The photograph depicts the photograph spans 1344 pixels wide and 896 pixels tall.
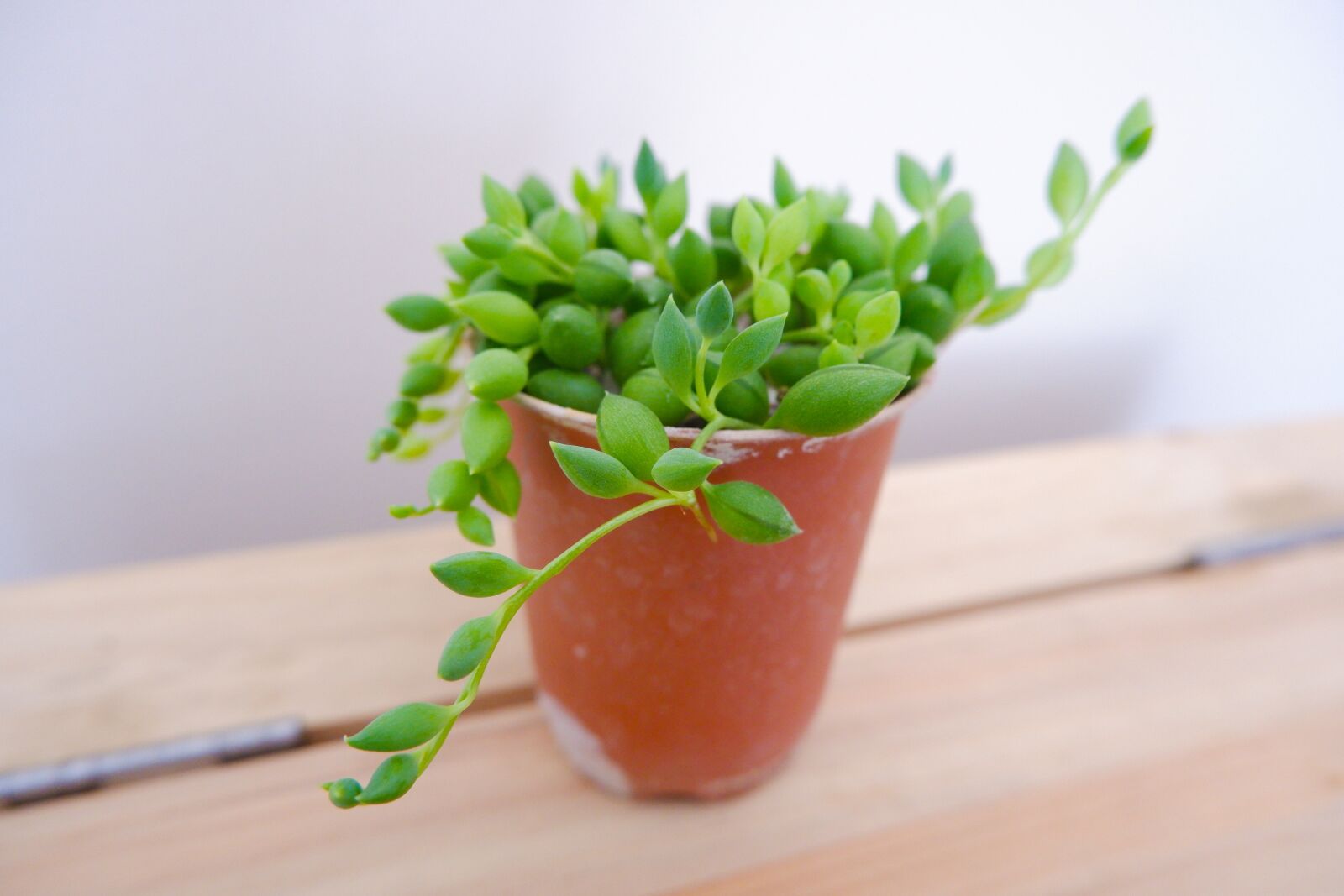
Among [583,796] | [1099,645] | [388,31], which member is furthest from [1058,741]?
[388,31]

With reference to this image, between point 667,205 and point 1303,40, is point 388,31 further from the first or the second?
point 1303,40

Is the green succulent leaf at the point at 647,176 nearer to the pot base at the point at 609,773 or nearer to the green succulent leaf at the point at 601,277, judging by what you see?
the green succulent leaf at the point at 601,277

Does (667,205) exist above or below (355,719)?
above

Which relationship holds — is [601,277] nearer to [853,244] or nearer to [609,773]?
[853,244]

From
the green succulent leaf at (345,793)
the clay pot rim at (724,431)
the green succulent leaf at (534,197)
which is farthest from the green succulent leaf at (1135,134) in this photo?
the green succulent leaf at (345,793)

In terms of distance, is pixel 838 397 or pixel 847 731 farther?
pixel 847 731

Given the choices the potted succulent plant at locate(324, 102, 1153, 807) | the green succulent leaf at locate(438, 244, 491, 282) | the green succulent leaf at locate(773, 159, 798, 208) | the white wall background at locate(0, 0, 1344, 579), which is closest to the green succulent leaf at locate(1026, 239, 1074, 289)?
the potted succulent plant at locate(324, 102, 1153, 807)

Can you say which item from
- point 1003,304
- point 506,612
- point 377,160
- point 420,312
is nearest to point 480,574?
point 506,612
